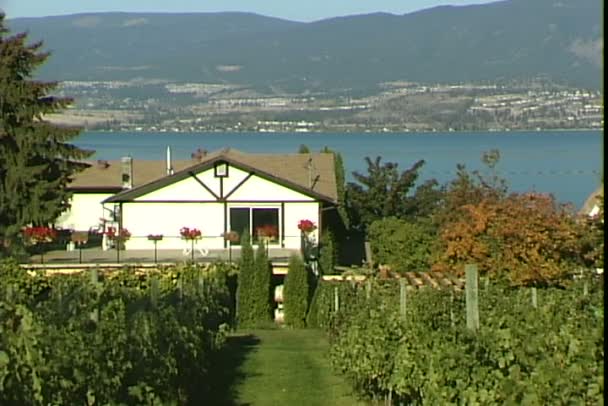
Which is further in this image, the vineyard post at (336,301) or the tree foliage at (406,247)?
the tree foliage at (406,247)

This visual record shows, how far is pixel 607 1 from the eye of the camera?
5.80 metres

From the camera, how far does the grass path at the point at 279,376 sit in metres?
17.1

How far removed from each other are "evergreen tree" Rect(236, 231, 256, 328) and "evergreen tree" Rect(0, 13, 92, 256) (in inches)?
472

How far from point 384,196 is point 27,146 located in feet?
48.3

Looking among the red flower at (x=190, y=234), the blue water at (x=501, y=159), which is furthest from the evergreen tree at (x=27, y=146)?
the blue water at (x=501, y=159)

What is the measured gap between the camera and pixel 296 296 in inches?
1340

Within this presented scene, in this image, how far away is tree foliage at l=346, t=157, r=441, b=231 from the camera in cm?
5388

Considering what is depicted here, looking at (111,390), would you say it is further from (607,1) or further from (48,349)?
(607,1)

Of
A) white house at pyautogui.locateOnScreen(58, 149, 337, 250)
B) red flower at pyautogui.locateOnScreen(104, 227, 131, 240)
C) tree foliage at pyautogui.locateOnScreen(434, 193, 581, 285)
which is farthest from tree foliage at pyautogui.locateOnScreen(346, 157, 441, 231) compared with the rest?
tree foliage at pyautogui.locateOnScreen(434, 193, 581, 285)

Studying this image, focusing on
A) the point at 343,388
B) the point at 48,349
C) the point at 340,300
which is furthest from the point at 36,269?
the point at 48,349

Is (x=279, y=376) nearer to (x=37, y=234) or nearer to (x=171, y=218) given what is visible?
(x=37, y=234)

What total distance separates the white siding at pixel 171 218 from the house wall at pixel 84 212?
7.42 m

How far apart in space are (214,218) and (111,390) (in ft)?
105

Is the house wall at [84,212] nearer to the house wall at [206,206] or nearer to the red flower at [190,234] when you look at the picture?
the house wall at [206,206]
